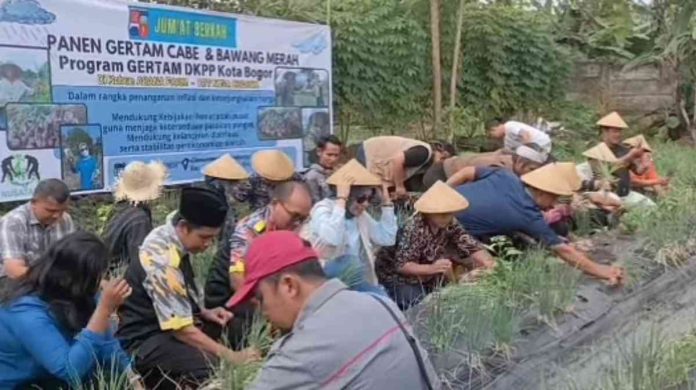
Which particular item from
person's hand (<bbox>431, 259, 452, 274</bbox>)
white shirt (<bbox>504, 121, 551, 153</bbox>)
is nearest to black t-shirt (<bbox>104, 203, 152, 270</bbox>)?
person's hand (<bbox>431, 259, 452, 274</bbox>)

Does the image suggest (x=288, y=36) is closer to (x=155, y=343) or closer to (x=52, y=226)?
(x=52, y=226)

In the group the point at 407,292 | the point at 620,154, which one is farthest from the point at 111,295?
the point at 620,154

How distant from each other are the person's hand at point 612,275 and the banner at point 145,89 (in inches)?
135

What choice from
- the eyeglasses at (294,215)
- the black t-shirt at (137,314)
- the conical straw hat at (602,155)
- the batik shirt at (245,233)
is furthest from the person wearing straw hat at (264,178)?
the conical straw hat at (602,155)

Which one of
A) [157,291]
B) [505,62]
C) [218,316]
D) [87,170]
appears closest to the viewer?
[157,291]

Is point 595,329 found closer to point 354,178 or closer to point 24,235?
point 354,178

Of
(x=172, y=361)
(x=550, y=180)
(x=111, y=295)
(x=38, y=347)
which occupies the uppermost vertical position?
(x=550, y=180)

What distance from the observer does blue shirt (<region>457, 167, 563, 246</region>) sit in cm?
604

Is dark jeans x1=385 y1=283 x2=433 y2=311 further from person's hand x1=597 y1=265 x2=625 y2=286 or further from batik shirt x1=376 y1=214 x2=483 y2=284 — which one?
person's hand x1=597 y1=265 x2=625 y2=286

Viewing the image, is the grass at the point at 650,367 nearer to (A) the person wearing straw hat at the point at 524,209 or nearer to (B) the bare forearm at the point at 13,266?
(A) the person wearing straw hat at the point at 524,209

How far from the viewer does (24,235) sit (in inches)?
205

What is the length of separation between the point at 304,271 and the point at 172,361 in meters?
1.88

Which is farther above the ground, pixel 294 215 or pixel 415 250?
pixel 294 215

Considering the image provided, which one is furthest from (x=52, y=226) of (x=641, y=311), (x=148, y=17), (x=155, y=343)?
(x=641, y=311)
